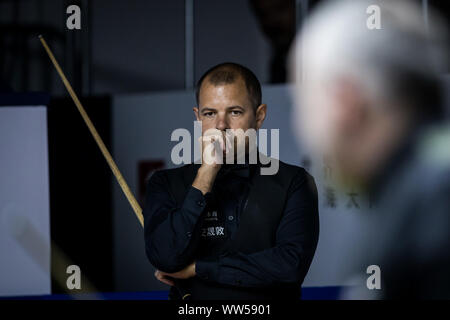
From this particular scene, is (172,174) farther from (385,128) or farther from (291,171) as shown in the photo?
(385,128)

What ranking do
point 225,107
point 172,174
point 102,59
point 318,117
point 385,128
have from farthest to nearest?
1. point 102,59
2. point 318,117
3. point 385,128
4. point 172,174
5. point 225,107

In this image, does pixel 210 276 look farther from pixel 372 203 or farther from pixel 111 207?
pixel 111 207

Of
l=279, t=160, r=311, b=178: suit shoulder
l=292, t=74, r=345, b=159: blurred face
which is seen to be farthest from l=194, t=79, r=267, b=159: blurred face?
l=292, t=74, r=345, b=159: blurred face

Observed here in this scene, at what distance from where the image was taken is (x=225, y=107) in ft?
4.34

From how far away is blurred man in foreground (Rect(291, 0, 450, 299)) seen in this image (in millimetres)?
3432

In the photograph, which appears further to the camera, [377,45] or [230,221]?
[377,45]

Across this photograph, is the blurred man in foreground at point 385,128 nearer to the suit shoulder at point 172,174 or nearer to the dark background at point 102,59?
the dark background at point 102,59

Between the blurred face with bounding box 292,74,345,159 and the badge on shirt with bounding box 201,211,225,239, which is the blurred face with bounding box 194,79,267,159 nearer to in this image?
the badge on shirt with bounding box 201,211,225,239

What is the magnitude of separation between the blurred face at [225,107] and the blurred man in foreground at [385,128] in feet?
7.37

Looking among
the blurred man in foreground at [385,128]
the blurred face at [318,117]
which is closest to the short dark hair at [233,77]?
the blurred man in foreground at [385,128]

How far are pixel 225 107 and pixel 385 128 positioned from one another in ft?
8.35

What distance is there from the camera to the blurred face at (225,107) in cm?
132

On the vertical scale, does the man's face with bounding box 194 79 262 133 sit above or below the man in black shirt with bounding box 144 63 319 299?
above

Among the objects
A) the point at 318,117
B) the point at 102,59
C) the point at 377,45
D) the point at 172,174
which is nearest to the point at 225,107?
the point at 172,174
